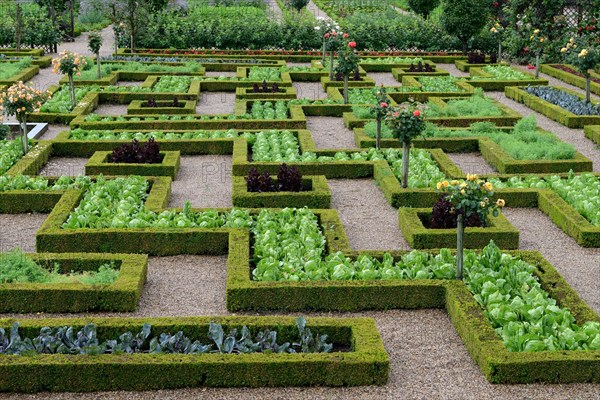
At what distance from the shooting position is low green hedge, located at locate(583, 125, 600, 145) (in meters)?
20.6

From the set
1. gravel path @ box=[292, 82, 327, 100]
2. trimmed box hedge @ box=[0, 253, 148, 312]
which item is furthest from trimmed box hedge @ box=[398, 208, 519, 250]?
gravel path @ box=[292, 82, 327, 100]

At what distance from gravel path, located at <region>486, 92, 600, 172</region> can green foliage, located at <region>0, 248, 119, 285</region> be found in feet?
36.9

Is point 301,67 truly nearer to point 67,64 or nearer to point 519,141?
point 67,64

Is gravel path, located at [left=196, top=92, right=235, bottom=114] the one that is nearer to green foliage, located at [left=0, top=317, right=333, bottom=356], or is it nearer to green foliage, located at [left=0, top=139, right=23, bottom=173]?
green foliage, located at [left=0, top=139, right=23, bottom=173]

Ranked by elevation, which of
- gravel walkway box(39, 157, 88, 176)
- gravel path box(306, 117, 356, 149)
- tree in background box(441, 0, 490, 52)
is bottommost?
gravel walkway box(39, 157, 88, 176)

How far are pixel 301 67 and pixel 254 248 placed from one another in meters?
18.2

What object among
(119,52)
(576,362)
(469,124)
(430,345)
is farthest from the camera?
(119,52)

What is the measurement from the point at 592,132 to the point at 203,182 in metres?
9.86

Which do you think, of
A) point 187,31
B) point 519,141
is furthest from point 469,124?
point 187,31

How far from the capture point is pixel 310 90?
27.6m

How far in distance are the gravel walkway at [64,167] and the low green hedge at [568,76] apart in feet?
53.5

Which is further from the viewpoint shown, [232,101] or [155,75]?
[155,75]

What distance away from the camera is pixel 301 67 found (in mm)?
30391

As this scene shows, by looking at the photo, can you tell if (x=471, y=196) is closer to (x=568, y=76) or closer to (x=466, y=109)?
(x=466, y=109)
